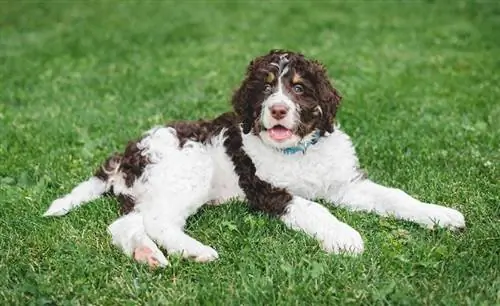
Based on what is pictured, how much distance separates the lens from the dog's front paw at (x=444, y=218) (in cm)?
498

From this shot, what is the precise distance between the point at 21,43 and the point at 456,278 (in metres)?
11.3

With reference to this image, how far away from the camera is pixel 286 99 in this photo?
514 cm

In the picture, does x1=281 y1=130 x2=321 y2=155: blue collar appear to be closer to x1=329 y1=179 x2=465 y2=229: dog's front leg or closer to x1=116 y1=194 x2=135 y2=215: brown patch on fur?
x1=329 y1=179 x2=465 y2=229: dog's front leg

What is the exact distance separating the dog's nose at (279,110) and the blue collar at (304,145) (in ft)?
1.38

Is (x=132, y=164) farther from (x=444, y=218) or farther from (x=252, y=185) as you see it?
(x=444, y=218)

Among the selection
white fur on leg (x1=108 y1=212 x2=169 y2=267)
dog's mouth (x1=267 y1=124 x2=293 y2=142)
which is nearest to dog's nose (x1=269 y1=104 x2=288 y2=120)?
dog's mouth (x1=267 y1=124 x2=293 y2=142)

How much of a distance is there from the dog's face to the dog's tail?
1120 mm

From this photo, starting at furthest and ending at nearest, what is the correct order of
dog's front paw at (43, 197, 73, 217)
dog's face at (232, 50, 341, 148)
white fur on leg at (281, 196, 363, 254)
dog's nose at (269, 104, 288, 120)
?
1. dog's front paw at (43, 197, 73, 217)
2. dog's face at (232, 50, 341, 148)
3. dog's nose at (269, 104, 288, 120)
4. white fur on leg at (281, 196, 363, 254)

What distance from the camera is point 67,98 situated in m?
9.72

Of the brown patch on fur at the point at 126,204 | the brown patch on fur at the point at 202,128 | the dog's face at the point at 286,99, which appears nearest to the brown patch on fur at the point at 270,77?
the dog's face at the point at 286,99

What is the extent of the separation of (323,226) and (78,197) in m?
1.90

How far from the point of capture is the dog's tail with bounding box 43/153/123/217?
18.0 ft

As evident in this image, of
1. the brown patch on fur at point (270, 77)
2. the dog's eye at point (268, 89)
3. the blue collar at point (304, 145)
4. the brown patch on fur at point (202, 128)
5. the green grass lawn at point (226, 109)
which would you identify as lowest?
the green grass lawn at point (226, 109)

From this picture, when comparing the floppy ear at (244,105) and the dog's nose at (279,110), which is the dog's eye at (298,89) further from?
the floppy ear at (244,105)
